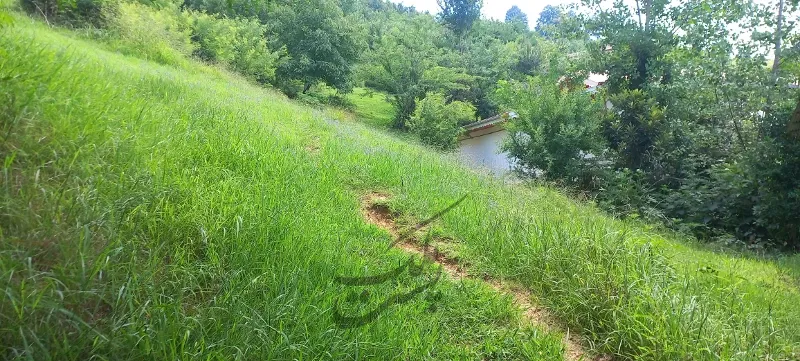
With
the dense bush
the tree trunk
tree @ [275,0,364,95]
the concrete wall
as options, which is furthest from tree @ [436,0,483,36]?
the tree trunk

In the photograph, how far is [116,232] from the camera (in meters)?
2.07

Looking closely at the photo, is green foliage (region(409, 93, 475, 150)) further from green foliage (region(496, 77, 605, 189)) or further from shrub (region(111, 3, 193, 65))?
shrub (region(111, 3, 193, 65))

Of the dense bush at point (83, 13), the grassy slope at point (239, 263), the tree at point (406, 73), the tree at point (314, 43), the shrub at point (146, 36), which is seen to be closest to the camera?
the grassy slope at point (239, 263)

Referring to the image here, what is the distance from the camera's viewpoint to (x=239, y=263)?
7.77 feet

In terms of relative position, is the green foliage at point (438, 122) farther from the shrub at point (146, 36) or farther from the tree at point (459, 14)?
the tree at point (459, 14)

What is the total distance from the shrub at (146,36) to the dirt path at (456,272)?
38.6 ft

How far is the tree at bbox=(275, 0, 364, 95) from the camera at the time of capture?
23547 millimetres

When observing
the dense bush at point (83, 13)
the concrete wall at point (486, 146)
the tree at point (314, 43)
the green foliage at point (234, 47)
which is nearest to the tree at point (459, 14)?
the tree at point (314, 43)

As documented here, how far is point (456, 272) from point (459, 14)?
119 ft

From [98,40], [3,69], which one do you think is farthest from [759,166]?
[98,40]

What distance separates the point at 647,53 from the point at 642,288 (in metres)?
14.5

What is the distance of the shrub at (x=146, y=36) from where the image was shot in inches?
527

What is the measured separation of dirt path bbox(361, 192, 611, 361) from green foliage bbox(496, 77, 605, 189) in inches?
393

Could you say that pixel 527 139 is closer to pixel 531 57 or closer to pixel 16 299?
pixel 16 299
